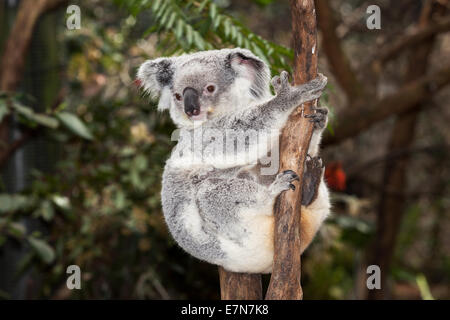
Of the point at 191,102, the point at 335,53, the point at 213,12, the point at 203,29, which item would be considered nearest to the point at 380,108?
the point at 335,53

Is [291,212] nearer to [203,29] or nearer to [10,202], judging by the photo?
[203,29]

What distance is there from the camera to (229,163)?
2.18m

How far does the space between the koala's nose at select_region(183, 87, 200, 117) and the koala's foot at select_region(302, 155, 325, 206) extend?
0.58 metres

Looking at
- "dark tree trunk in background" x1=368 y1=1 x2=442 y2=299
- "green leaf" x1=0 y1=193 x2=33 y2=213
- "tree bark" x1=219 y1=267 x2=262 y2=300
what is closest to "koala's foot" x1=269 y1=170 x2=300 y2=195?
"tree bark" x1=219 y1=267 x2=262 y2=300

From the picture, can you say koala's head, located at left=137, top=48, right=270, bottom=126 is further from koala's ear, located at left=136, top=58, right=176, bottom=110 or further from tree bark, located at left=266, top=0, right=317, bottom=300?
tree bark, located at left=266, top=0, right=317, bottom=300

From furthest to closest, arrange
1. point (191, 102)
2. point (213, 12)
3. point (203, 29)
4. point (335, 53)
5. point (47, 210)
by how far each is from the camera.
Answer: point (335, 53) → point (47, 210) → point (203, 29) → point (213, 12) → point (191, 102)

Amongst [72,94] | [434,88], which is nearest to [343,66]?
[434,88]

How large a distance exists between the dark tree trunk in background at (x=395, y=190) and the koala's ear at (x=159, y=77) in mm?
3905

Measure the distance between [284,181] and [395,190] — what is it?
4.36 m

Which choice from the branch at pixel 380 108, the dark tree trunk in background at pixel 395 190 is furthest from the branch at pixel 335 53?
the dark tree trunk in background at pixel 395 190

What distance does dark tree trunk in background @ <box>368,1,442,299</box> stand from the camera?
575cm

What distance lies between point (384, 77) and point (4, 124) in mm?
5498

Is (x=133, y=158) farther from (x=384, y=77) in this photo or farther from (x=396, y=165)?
(x=384, y=77)

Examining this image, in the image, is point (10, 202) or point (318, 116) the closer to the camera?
point (318, 116)
